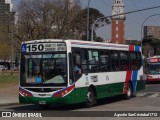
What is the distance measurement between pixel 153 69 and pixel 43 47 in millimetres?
28359

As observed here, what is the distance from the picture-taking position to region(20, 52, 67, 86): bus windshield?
18.0 m

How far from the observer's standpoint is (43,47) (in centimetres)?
1850

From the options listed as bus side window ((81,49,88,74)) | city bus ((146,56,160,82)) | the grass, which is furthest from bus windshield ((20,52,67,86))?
city bus ((146,56,160,82))

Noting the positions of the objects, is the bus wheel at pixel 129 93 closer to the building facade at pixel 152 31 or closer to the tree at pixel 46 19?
the tree at pixel 46 19

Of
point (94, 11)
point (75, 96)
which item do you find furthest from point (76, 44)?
point (94, 11)

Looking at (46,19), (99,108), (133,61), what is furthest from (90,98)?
(46,19)

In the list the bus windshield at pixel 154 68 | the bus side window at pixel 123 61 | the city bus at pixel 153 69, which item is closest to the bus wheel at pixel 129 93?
the bus side window at pixel 123 61

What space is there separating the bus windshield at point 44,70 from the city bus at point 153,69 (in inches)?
1097

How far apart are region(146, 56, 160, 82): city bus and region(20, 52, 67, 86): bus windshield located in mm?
27862

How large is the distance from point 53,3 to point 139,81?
3397cm

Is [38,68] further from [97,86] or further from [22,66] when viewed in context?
[97,86]

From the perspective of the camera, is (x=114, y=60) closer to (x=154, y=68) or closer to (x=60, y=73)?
(x=60, y=73)

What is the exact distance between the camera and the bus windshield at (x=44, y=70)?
17984 millimetres

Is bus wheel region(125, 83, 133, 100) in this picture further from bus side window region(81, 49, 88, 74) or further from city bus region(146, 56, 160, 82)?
city bus region(146, 56, 160, 82)
